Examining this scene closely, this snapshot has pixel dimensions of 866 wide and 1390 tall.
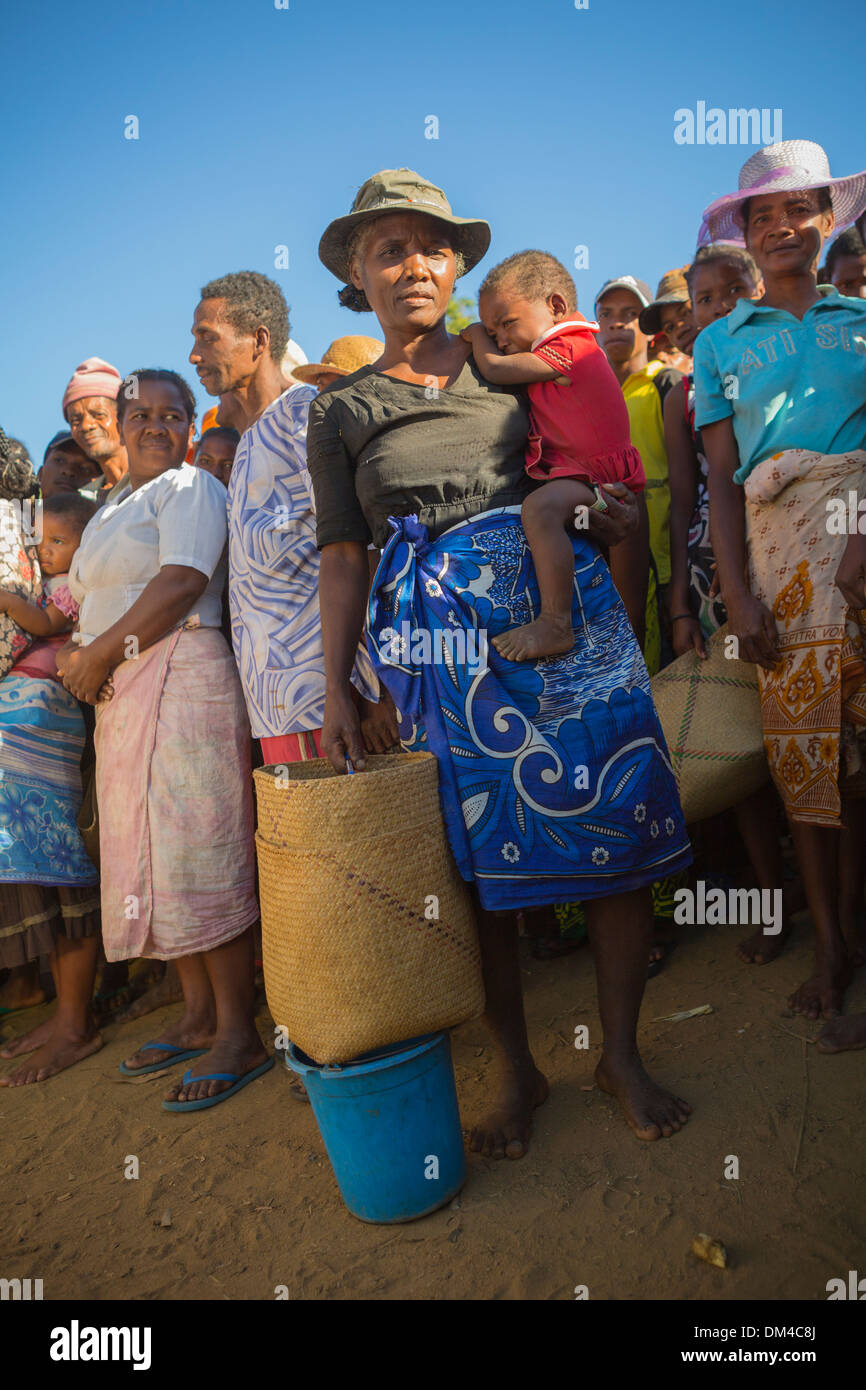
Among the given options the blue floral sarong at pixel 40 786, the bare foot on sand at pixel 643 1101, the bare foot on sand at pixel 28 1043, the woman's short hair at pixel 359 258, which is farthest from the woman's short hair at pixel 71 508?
the bare foot on sand at pixel 643 1101

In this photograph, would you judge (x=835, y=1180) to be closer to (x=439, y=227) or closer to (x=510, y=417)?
(x=510, y=417)

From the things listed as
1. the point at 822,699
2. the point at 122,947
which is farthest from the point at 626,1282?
the point at 122,947

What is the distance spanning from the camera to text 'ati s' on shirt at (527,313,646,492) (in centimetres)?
236

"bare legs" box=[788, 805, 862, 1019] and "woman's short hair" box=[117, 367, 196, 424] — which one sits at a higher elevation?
"woman's short hair" box=[117, 367, 196, 424]

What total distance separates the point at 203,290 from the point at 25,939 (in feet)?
7.95

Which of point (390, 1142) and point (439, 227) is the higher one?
point (439, 227)

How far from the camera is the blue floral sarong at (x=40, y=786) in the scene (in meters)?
3.43

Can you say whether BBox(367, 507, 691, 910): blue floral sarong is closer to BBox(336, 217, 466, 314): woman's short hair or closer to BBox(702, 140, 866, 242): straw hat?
BBox(336, 217, 466, 314): woman's short hair

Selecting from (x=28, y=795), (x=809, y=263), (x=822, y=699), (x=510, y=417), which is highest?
(x=809, y=263)

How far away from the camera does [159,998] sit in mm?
3809

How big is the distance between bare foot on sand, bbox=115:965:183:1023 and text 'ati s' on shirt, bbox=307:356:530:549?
2219mm

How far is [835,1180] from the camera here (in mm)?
2074

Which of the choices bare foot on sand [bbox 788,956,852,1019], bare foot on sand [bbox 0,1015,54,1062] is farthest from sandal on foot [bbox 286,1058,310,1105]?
bare foot on sand [bbox 788,956,852,1019]
